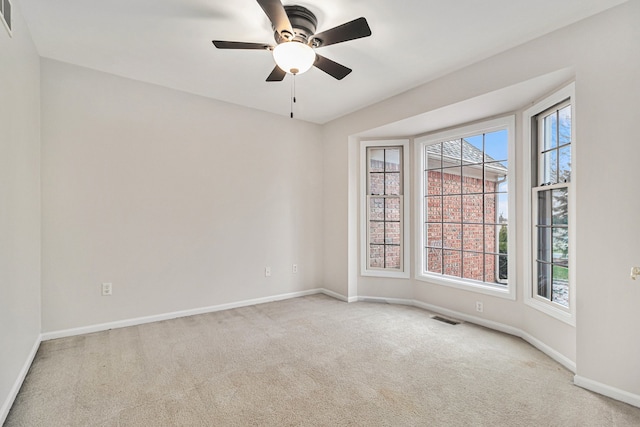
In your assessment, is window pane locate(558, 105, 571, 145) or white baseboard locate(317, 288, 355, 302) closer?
window pane locate(558, 105, 571, 145)

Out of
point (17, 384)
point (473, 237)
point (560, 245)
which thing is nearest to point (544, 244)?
point (560, 245)

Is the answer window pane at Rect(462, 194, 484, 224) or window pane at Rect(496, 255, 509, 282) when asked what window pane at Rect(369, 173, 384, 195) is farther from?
window pane at Rect(496, 255, 509, 282)

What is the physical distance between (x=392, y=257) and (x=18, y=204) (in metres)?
4.02

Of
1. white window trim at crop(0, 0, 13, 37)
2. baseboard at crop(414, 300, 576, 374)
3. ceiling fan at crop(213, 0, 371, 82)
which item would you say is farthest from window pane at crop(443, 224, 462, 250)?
white window trim at crop(0, 0, 13, 37)

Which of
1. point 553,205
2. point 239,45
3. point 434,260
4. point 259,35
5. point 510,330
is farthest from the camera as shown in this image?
point 434,260

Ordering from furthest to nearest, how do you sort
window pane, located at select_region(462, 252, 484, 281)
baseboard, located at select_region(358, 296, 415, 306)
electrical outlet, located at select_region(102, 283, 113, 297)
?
baseboard, located at select_region(358, 296, 415, 306) < window pane, located at select_region(462, 252, 484, 281) < electrical outlet, located at select_region(102, 283, 113, 297)

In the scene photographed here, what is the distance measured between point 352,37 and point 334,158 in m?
2.73

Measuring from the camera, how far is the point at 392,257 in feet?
15.0

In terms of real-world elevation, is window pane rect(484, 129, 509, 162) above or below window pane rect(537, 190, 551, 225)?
above

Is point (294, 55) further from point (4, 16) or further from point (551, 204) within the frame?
point (551, 204)

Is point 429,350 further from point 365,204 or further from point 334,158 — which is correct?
point 334,158

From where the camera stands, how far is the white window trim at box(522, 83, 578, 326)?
263 centimetres

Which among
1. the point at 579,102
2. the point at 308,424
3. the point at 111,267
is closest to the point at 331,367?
the point at 308,424

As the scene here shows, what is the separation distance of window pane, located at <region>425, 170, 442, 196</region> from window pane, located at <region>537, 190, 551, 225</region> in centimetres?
126
